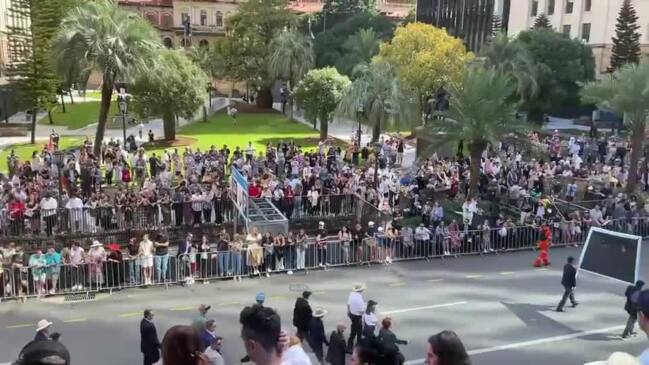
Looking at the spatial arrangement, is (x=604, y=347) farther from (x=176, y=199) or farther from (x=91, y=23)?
(x=91, y=23)

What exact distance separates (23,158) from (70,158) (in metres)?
8.30

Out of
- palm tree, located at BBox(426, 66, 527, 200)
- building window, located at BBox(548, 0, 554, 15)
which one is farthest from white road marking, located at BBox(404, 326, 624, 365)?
building window, located at BBox(548, 0, 554, 15)

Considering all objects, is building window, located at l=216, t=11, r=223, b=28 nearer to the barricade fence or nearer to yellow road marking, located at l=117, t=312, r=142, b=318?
the barricade fence

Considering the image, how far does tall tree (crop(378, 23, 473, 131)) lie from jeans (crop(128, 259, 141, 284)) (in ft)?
71.8

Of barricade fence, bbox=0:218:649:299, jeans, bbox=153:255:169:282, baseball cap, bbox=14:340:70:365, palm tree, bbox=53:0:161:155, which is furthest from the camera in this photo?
palm tree, bbox=53:0:161:155

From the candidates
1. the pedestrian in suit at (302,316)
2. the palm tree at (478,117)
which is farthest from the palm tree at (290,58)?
the pedestrian in suit at (302,316)

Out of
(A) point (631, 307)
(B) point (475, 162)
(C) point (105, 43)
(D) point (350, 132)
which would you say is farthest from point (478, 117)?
(D) point (350, 132)

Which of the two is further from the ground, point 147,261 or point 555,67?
point 555,67

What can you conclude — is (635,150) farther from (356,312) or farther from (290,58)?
(290,58)

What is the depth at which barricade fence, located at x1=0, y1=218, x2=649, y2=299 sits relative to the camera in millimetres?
14570

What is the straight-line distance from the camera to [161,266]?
15469mm

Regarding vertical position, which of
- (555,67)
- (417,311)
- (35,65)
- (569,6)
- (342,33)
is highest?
(569,6)

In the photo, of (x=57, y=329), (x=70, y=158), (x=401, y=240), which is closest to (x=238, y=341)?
(x=57, y=329)

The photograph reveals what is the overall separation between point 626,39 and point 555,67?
9.36 metres
